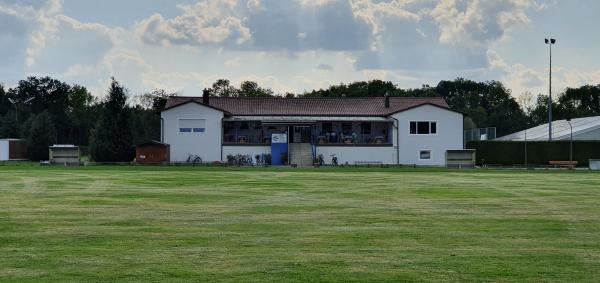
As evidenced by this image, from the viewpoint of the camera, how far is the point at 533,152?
223 ft

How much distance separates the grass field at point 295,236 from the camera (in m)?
12.2

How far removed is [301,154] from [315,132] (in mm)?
3514

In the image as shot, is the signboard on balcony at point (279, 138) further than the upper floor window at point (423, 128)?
No

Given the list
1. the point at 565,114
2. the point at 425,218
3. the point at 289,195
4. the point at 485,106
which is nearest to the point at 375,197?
the point at 289,195

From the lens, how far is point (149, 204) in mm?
22844

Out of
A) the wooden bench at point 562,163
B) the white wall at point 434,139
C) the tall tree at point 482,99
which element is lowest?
the wooden bench at point 562,163

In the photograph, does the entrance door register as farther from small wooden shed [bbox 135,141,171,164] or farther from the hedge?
the hedge

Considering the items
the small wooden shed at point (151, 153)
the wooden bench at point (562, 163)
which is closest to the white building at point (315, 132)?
the small wooden shed at point (151, 153)

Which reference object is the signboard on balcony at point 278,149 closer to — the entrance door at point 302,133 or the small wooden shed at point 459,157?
the entrance door at point 302,133

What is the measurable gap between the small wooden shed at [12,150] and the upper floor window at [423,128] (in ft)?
108

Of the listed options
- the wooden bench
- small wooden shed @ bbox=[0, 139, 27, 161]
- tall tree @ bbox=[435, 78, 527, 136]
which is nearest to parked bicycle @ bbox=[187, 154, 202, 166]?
small wooden shed @ bbox=[0, 139, 27, 161]

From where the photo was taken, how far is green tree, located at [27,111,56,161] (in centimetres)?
7512

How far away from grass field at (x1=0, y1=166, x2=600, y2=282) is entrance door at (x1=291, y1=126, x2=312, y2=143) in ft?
146

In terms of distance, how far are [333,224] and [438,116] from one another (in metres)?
54.7
